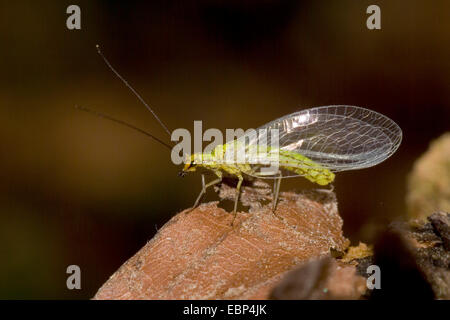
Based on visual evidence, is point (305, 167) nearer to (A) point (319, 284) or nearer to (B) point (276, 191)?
(B) point (276, 191)

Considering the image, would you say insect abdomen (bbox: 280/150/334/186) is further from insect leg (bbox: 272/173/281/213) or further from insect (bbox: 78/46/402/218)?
insect leg (bbox: 272/173/281/213)

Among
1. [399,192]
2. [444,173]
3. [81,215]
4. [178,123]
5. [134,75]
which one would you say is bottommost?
[81,215]

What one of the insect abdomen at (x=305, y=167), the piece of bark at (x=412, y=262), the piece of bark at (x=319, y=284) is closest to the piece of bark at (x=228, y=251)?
the piece of bark at (x=319, y=284)

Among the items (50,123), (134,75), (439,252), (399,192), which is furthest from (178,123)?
(439,252)

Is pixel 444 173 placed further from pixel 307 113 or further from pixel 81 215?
pixel 81 215

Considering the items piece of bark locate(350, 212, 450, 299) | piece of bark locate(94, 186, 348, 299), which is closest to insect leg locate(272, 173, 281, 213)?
piece of bark locate(94, 186, 348, 299)

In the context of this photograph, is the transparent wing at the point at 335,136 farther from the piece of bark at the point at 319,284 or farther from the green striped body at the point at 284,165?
the piece of bark at the point at 319,284
